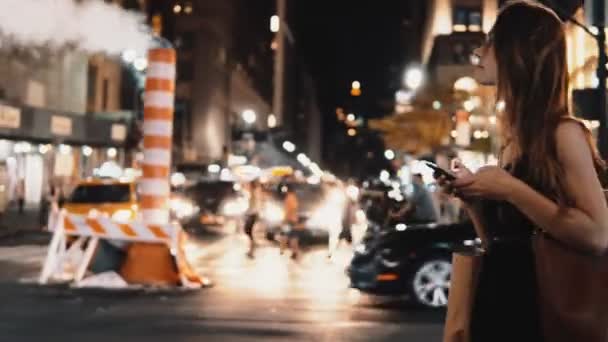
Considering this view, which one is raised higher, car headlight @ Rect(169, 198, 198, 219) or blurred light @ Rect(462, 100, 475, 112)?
blurred light @ Rect(462, 100, 475, 112)

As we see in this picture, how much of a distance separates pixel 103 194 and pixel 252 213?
12.8ft

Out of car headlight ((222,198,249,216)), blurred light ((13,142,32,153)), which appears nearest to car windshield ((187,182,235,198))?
car headlight ((222,198,249,216))

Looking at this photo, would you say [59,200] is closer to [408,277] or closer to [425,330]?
[408,277]

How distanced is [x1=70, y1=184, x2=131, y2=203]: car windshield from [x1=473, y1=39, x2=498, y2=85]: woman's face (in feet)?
70.7

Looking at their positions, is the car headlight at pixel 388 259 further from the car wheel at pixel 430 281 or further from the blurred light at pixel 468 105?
the blurred light at pixel 468 105

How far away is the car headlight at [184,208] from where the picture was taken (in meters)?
32.0

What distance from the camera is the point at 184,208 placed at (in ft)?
105

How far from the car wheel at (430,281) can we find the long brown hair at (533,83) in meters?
9.91

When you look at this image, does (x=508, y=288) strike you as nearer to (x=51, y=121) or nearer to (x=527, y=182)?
(x=527, y=182)

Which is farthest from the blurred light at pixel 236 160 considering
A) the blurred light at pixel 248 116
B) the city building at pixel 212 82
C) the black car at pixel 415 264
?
the black car at pixel 415 264

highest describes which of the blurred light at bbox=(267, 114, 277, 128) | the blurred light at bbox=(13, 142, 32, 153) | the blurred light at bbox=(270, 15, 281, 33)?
the blurred light at bbox=(270, 15, 281, 33)

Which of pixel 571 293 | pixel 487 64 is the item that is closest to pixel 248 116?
pixel 487 64

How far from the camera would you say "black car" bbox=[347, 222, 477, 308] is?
12461 millimetres

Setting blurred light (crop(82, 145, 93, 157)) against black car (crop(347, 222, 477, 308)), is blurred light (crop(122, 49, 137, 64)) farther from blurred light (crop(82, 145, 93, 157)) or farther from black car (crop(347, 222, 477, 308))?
blurred light (crop(82, 145, 93, 157))
